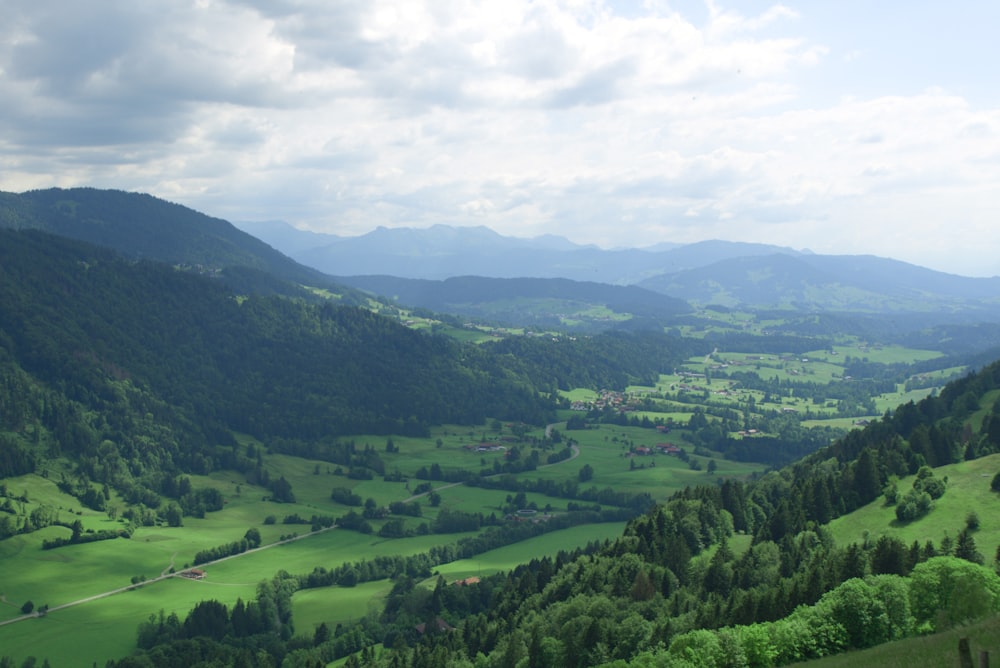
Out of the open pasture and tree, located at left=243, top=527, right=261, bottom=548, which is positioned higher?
the open pasture

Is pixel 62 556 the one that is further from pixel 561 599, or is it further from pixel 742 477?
pixel 742 477

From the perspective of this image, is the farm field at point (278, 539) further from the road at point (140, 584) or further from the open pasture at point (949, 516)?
the road at point (140, 584)

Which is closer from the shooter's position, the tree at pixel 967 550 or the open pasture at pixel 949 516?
the tree at pixel 967 550

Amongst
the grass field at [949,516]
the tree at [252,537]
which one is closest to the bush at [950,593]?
the grass field at [949,516]

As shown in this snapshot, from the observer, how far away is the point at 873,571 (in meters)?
60.1

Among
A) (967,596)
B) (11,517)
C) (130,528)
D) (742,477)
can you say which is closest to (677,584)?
(967,596)

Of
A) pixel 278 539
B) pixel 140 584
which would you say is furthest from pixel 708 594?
pixel 278 539

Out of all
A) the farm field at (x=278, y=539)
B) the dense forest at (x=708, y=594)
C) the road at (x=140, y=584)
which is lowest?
the road at (x=140, y=584)

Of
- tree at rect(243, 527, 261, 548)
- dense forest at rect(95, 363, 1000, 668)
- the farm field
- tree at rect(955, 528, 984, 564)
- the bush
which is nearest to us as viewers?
the bush

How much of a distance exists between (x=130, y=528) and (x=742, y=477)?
12555 centimetres

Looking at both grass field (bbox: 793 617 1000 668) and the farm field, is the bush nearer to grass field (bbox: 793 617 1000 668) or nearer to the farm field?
grass field (bbox: 793 617 1000 668)

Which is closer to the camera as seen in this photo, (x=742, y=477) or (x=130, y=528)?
(x=130, y=528)

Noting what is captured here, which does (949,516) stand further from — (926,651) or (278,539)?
(278,539)

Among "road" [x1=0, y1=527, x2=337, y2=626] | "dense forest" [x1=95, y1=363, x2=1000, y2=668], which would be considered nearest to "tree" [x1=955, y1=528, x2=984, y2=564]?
"dense forest" [x1=95, y1=363, x2=1000, y2=668]
